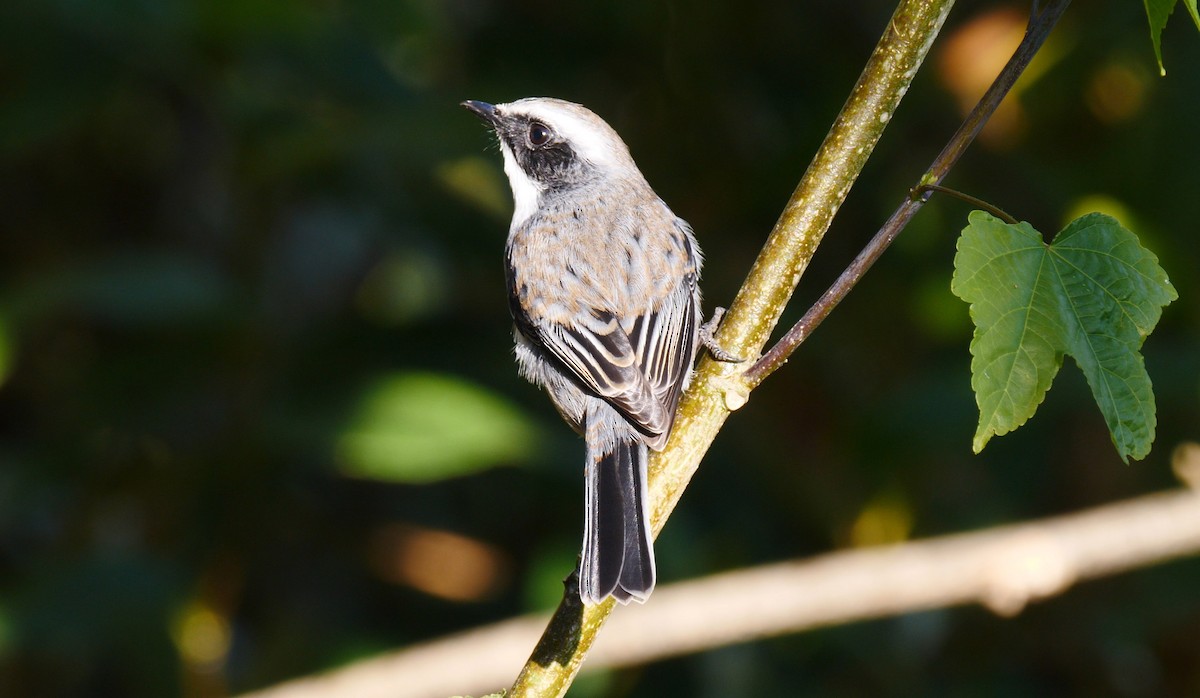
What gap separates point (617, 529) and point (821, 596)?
0.89 m

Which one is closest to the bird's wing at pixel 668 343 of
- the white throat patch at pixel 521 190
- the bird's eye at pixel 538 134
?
the white throat patch at pixel 521 190

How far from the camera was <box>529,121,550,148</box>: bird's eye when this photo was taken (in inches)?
163

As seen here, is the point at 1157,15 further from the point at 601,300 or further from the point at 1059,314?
the point at 601,300

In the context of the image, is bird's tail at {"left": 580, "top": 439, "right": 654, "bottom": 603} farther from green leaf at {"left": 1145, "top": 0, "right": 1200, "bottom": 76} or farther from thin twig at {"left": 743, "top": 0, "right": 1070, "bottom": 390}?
green leaf at {"left": 1145, "top": 0, "right": 1200, "bottom": 76}

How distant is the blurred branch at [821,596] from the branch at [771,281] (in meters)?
1.13

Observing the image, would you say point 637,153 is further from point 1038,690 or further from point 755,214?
point 1038,690

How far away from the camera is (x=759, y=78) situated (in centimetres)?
591

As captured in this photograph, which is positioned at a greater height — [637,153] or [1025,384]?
[1025,384]

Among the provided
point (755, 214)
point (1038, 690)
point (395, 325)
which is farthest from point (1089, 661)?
point (395, 325)

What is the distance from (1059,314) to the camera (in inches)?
81.7

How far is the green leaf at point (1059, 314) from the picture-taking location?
1.94 meters

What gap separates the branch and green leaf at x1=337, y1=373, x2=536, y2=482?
2.38 m

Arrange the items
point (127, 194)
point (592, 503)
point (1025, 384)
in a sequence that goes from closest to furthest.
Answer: point (1025, 384)
point (592, 503)
point (127, 194)

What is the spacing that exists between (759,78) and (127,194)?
10.9 ft
